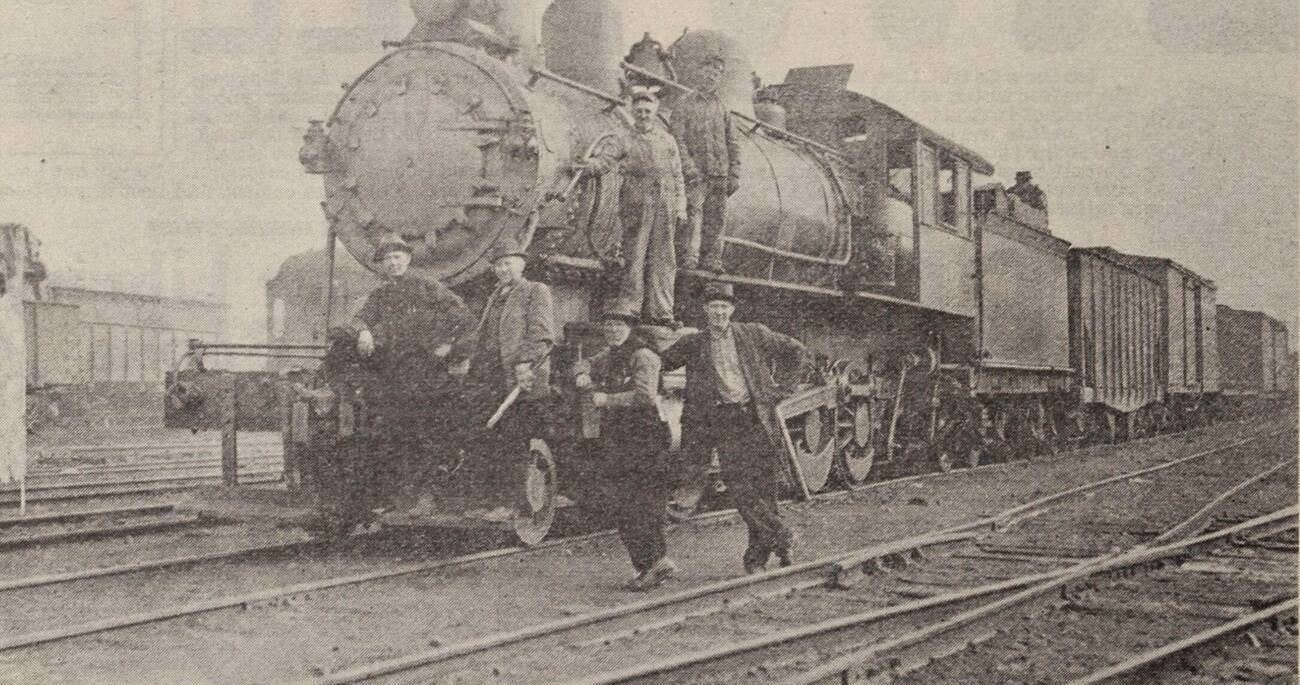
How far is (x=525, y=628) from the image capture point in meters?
4.47

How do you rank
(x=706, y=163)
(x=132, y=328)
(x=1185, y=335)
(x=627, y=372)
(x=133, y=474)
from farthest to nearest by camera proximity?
(x=132, y=328) → (x=1185, y=335) → (x=133, y=474) → (x=706, y=163) → (x=627, y=372)

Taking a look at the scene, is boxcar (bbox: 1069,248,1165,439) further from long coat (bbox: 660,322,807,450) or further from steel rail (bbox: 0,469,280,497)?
long coat (bbox: 660,322,807,450)

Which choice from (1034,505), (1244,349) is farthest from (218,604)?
(1244,349)

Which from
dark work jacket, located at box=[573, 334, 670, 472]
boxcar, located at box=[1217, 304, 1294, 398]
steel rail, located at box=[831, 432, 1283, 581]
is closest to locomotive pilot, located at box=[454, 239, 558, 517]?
dark work jacket, located at box=[573, 334, 670, 472]

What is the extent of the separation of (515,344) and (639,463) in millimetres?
1073

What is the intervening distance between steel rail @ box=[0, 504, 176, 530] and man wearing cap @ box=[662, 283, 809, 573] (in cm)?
381

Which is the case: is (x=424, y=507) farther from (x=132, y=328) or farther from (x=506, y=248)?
(x=132, y=328)

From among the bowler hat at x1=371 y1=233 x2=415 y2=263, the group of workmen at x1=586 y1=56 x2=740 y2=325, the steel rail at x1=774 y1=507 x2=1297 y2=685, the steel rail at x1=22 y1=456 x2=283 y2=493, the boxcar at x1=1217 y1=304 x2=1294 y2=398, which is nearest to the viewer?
the steel rail at x1=774 y1=507 x2=1297 y2=685

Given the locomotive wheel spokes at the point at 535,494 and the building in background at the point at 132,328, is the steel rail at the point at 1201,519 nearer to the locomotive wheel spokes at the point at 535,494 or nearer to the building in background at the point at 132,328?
the locomotive wheel spokes at the point at 535,494

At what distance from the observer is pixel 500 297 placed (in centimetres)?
641

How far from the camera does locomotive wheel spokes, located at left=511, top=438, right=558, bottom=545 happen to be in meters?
6.16

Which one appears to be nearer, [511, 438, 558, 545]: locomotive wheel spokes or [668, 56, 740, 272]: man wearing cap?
[511, 438, 558, 545]: locomotive wheel spokes

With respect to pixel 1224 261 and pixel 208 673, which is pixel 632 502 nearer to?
pixel 208 673

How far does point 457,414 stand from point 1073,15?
415cm
